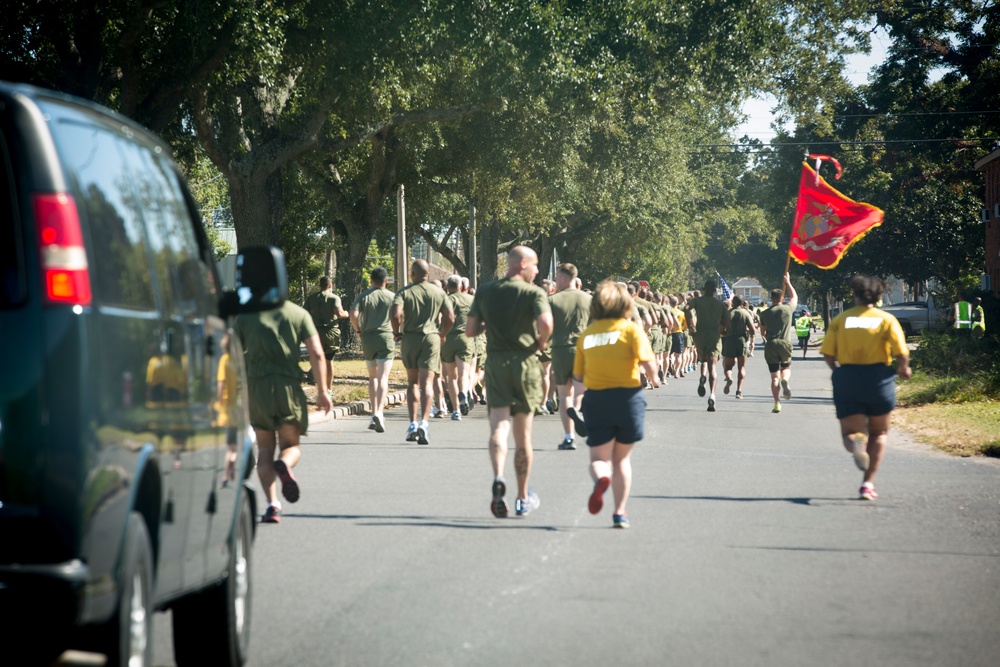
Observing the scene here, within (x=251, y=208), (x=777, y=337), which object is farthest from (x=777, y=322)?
(x=251, y=208)

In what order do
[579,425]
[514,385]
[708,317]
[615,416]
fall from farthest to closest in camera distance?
1. [708,317]
2. [579,425]
3. [514,385]
4. [615,416]

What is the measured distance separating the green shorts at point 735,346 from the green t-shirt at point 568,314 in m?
8.29

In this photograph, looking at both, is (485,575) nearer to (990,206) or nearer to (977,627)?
(977,627)

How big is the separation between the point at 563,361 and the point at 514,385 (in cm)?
517

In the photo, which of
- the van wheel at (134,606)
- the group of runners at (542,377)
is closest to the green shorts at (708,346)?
the group of runners at (542,377)

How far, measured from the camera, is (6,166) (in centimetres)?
347

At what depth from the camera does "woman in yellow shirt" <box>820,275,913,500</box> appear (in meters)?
10.6

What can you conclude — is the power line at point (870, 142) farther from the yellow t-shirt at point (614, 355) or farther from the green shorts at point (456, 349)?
the yellow t-shirt at point (614, 355)

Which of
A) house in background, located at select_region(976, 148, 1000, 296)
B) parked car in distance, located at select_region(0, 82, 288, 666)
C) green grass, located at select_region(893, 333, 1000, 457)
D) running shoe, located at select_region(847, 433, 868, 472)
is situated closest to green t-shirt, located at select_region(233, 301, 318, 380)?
running shoe, located at select_region(847, 433, 868, 472)

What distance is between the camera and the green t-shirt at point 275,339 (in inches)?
376

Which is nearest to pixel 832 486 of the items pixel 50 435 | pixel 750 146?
pixel 50 435

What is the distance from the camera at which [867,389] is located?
10602 mm

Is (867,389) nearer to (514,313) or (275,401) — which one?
(514,313)

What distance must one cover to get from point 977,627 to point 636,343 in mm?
→ 3452
